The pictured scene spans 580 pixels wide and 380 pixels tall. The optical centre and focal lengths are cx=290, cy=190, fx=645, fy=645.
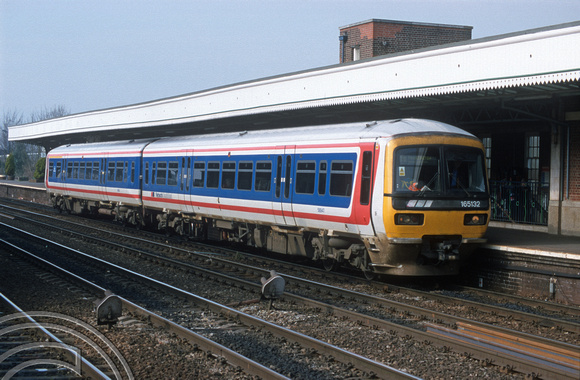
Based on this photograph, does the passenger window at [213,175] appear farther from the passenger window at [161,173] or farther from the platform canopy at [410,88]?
the platform canopy at [410,88]

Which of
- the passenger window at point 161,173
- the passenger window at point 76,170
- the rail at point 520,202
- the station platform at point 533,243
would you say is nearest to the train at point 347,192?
the passenger window at point 161,173

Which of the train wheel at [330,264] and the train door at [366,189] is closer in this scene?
the train door at [366,189]

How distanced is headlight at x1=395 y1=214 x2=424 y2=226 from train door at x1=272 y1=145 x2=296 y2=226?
3.23 m

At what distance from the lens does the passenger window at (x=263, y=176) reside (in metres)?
14.4

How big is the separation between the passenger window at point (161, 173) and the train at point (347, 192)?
36 cm

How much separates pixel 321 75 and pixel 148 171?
6604 mm

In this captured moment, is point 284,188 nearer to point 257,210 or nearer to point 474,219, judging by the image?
point 257,210

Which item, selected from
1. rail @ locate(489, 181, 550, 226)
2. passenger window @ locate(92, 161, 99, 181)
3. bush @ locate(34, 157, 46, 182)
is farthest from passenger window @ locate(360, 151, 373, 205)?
bush @ locate(34, 157, 46, 182)

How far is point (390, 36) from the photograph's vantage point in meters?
35.2

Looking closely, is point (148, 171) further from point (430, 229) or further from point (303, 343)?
point (303, 343)

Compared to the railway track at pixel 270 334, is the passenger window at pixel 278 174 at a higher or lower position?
higher

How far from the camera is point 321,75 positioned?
17.4 metres

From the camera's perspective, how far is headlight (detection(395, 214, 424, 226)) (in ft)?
35.9

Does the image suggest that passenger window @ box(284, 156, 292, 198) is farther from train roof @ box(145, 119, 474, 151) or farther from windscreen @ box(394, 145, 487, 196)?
windscreen @ box(394, 145, 487, 196)
